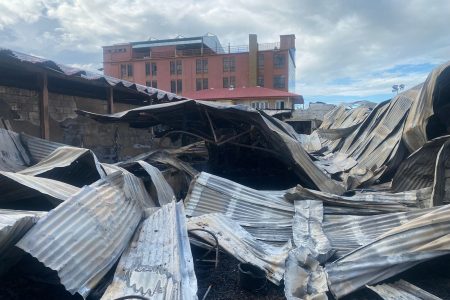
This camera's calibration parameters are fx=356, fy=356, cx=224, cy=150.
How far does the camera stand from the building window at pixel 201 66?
133 feet

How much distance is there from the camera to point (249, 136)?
6246 millimetres

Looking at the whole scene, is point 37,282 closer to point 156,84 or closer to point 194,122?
point 194,122

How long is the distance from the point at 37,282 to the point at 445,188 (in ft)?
13.6

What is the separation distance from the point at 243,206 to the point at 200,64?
125 ft

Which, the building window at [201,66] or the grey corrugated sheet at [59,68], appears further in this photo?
the building window at [201,66]

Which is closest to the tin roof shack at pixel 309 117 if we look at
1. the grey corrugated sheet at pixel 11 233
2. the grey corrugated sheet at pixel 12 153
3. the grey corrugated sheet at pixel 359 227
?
the grey corrugated sheet at pixel 359 227

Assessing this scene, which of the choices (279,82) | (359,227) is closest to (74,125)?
(359,227)

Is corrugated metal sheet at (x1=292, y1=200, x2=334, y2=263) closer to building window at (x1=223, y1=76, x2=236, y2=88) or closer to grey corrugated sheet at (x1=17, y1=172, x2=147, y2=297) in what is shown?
grey corrugated sheet at (x1=17, y1=172, x2=147, y2=297)

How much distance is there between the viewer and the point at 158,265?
2.37m

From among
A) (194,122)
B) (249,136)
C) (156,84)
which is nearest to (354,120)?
(249,136)

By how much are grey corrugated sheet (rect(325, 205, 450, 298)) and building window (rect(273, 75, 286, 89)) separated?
37.1 metres

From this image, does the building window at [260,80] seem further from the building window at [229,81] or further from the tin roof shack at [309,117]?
the tin roof shack at [309,117]

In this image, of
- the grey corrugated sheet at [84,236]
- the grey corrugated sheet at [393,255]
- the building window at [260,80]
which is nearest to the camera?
the grey corrugated sheet at [84,236]

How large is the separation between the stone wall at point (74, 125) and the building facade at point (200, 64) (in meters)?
30.8
